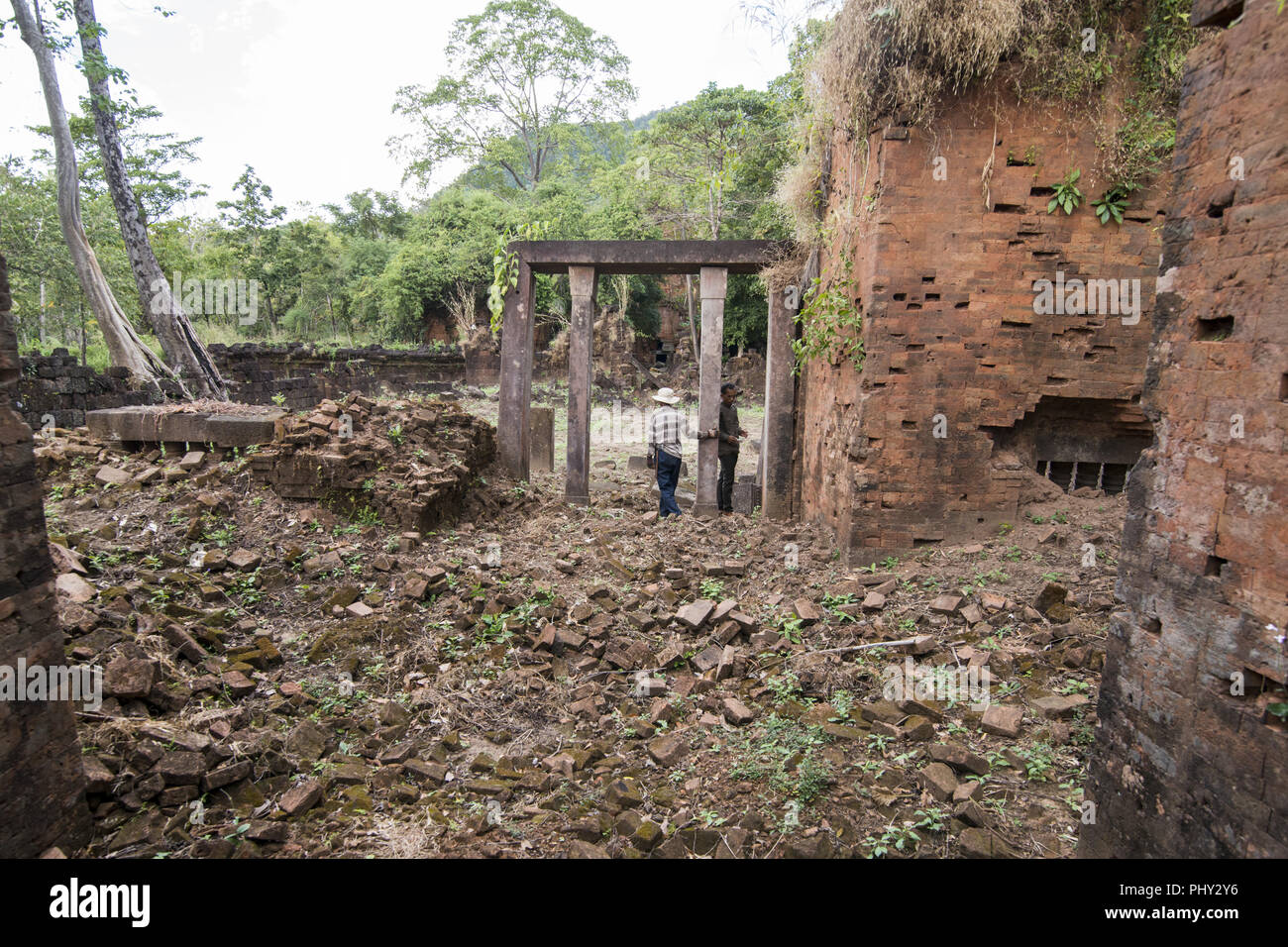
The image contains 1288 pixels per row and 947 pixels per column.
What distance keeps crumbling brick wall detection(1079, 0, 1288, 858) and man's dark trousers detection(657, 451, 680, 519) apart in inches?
247

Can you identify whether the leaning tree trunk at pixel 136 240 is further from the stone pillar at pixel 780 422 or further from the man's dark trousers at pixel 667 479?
the stone pillar at pixel 780 422

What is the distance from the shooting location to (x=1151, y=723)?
9.27 ft

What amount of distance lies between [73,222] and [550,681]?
1334 cm

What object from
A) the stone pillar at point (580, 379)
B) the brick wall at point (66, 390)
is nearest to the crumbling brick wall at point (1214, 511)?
the stone pillar at point (580, 379)

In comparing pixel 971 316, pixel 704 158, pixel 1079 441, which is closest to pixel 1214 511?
pixel 971 316

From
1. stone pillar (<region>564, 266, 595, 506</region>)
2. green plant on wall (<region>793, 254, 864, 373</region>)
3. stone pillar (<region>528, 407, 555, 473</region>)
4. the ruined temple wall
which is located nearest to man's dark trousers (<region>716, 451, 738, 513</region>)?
stone pillar (<region>564, 266, 595, 506</region>)

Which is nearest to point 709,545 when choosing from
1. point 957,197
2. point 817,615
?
point 817,615

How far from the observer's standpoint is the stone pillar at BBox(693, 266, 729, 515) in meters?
9.16

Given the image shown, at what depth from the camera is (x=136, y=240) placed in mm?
13008

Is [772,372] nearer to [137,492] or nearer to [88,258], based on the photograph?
[137,492]

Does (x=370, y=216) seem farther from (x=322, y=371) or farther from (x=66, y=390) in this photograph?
(x=66, y=390)

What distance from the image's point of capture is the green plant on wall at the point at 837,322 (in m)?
6.48

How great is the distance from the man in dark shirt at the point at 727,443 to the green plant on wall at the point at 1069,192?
441 cm

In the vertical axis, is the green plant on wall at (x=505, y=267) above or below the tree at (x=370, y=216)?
below
